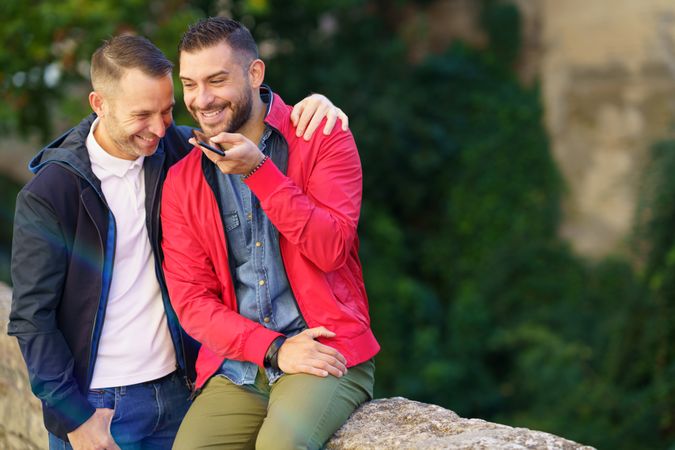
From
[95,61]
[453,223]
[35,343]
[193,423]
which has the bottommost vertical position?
[453,223]

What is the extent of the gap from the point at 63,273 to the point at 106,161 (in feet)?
1.26

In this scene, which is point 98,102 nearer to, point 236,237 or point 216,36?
point 216,36

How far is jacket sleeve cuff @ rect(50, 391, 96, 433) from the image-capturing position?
266 centimetres

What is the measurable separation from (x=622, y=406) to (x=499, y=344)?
2.45 m

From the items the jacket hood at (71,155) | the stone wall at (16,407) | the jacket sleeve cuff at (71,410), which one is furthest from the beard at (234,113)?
the stone wall at (16,407)

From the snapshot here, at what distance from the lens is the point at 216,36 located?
9.01ft

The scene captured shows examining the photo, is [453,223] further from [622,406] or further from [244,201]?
[244,201]

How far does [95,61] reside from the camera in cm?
279

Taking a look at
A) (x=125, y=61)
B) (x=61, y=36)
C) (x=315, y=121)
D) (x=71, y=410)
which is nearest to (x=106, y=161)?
(x=125, y=61)

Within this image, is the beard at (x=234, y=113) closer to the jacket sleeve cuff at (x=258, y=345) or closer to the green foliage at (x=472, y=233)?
the jacket sleeve cuff at (x=258, y=345)

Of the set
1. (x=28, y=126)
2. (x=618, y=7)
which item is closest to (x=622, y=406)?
(x=618, y=7)

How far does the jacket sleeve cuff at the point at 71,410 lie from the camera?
266 centimetres

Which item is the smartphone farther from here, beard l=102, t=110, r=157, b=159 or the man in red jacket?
beard l=102, t=110, r=157, b=159

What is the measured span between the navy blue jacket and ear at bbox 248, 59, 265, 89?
1.57 feet
